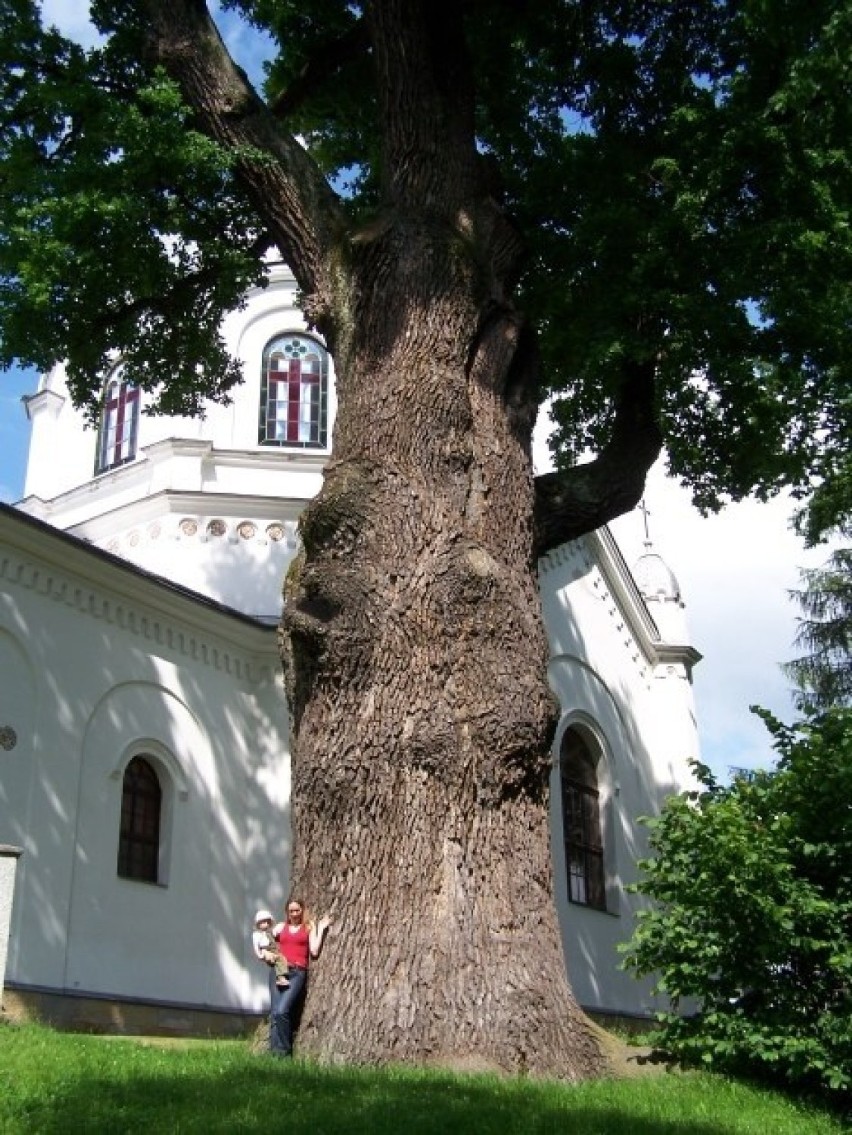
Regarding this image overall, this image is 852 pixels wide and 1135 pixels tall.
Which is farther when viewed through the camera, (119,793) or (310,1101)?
(119,793)

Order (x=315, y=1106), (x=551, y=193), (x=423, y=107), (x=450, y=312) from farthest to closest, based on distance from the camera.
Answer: (x=551, y=193) < (x=423, y=107) < (x=450, y=312) < (x=315, y=1106)

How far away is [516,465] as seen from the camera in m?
8.47

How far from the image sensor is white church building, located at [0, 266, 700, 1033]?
12.2 m

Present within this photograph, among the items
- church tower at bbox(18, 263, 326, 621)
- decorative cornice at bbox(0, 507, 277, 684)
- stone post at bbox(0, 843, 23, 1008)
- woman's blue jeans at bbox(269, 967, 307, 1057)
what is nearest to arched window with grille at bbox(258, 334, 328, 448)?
church tower at bbox(18, 263, 326, 621)

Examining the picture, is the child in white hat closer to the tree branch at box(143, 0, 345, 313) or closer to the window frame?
the window frame

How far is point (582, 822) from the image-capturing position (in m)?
17.6

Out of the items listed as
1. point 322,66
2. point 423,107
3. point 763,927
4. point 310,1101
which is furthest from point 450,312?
point 310,1101

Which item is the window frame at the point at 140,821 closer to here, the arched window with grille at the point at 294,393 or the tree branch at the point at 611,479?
the arched window with grille at the point at 294,393

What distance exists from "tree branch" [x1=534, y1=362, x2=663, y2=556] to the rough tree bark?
42 millimetres

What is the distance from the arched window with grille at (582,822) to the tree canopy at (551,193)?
6490 mm

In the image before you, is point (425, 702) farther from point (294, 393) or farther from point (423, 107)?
point (294, 393)

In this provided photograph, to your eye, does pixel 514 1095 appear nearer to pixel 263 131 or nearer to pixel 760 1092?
pixel 760 1092

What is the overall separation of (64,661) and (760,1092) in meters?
7.95

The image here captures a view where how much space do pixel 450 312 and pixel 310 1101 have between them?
16.6 feet
